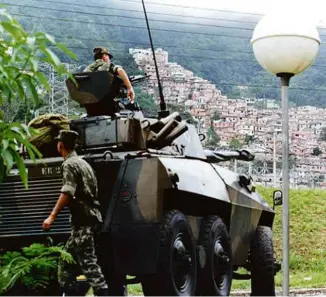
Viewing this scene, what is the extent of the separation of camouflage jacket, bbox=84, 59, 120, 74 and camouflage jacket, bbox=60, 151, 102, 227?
186cm

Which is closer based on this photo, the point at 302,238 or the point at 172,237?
the point at 172,237

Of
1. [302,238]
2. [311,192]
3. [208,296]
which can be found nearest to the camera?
[208,296]

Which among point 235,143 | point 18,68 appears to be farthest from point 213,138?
point 18,68

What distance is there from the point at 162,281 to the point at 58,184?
1.31 m

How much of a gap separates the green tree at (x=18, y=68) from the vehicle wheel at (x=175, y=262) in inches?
171

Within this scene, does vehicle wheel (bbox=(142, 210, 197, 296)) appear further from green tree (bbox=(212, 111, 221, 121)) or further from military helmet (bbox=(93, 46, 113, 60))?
green tree (bbox=(212, 111, 221, 121))

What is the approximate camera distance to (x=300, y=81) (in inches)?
2189

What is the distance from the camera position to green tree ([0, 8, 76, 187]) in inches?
147

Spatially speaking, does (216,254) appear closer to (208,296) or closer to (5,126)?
(208,296)

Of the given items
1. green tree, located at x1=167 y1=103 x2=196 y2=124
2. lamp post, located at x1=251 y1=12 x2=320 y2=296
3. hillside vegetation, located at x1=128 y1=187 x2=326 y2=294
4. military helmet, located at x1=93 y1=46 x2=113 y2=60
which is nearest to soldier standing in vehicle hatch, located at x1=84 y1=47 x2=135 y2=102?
military helmet, located at x1=93 y1=46 x2=113 y2=60

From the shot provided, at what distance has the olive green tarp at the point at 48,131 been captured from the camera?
898cm

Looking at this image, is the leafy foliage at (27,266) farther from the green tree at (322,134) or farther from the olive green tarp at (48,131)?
the green tree at (322,134)

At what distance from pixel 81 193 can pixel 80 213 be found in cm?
16

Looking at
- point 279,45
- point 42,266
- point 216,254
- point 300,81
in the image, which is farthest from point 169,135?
point 300,81
